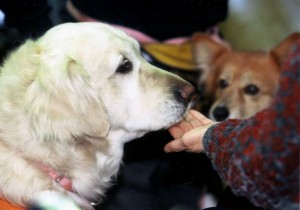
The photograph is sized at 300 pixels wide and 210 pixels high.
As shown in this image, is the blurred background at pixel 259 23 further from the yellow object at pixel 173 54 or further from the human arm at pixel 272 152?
the human arm at pixel 272 152

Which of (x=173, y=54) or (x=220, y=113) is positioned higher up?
(x=173, y=54)

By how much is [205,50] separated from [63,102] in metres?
0.91

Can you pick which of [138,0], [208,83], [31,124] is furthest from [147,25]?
[31,124]

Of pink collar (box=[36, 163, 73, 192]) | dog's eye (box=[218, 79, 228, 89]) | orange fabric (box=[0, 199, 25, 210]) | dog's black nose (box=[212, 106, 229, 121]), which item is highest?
pink collar (box=[36, 163, 73, 192])

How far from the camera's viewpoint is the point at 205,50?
59.6 inches

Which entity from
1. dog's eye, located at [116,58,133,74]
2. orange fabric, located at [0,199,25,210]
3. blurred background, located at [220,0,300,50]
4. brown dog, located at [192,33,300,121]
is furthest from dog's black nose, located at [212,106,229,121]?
orange fabric, located at [0,199,25,210]

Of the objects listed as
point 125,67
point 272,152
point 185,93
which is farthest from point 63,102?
point 272,152

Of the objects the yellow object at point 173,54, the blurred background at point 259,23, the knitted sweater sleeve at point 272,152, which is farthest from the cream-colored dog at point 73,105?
the blurred background at point 259,23

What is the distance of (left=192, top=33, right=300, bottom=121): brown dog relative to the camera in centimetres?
135

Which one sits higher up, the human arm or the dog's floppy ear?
the human arm

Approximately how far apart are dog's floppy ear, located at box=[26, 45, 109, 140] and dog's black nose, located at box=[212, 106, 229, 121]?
2.22 feet

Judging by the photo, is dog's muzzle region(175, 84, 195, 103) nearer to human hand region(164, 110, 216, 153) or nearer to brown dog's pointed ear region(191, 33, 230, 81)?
human hand region(164, 110, 216, 153)

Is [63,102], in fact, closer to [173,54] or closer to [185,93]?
[185,93]

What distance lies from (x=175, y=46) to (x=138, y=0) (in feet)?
0.68
